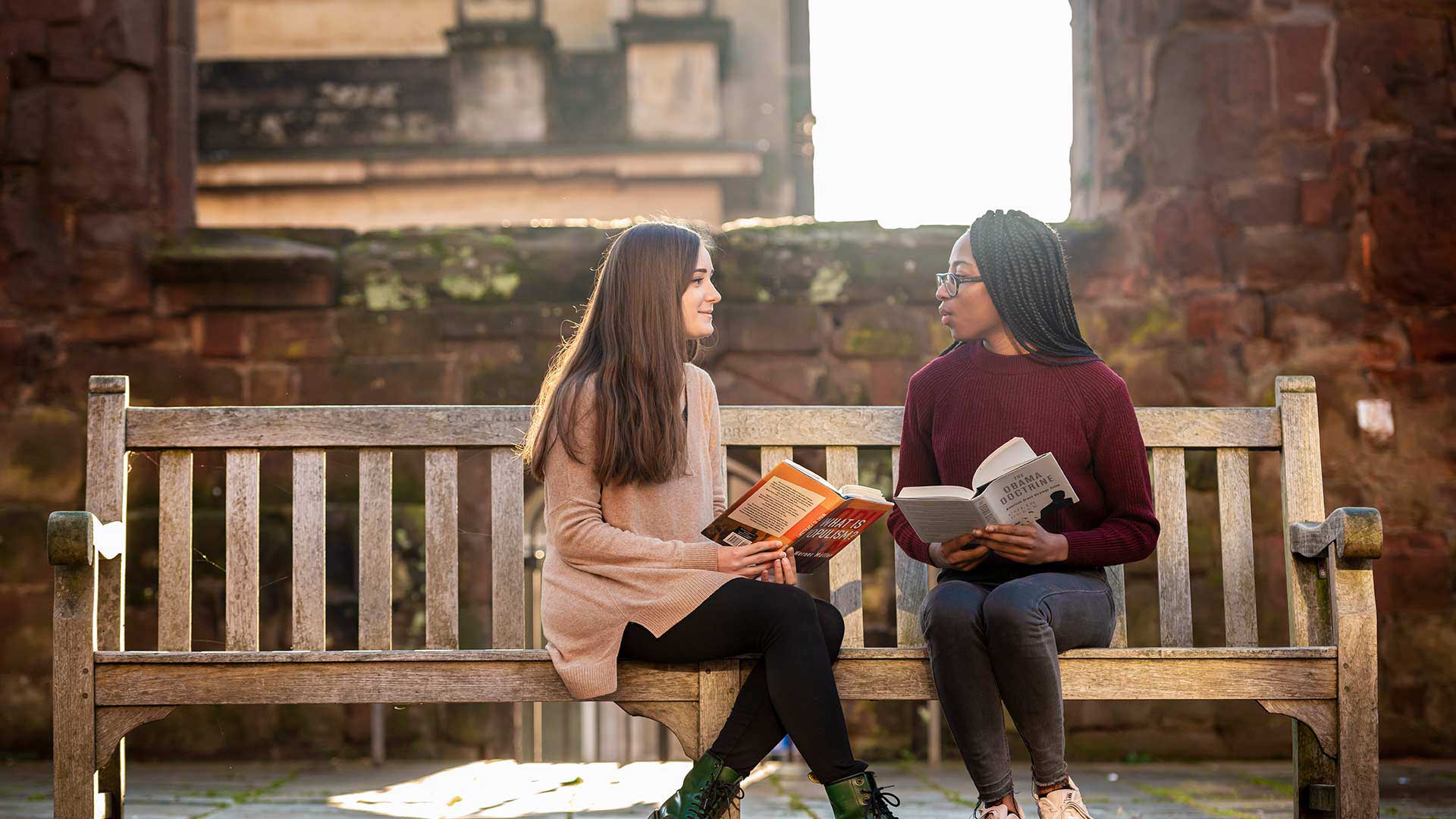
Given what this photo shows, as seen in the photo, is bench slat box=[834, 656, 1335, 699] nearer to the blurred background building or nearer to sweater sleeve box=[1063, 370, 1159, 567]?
sweater sleeve box=[1063, 370, 1159, 567]

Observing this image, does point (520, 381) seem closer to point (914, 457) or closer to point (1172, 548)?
point (914, 457)

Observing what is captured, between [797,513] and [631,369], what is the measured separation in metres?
0.51

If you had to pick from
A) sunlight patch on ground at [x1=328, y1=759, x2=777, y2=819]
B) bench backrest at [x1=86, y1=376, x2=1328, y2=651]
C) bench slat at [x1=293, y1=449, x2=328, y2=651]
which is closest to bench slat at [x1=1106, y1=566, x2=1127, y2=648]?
bench backrest at [x1=86, y1=376, x2=1328, y2=651]

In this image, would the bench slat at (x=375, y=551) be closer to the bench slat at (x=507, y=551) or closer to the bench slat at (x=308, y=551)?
the bench slat at (x=308, y=551)

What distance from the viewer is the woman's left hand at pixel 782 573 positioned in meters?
2.82

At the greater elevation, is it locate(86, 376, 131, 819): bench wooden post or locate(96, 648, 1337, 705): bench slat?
locate(86, 376, 131, 819): bench wooden post

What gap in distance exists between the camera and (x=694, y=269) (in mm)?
3029

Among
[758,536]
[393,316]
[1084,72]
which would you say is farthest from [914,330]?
[758,536]

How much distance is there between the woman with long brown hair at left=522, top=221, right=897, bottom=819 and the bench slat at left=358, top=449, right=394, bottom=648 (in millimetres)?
522

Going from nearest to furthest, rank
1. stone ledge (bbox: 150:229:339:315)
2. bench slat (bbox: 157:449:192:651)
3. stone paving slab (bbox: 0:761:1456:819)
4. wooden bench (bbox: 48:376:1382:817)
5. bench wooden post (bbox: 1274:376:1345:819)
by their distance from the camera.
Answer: wooden bench (bbox: 48:376:1382:817), bench wooden post (bbox: 1274:376:1345:819), bench slat (bbox: 157:449:192:651), stone paving slab (bbox: 0:761:1456:819), stone ledge (bbox: 150:229:339:315)

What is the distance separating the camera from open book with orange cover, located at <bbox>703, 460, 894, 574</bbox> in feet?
8.67

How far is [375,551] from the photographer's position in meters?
→ 3.26

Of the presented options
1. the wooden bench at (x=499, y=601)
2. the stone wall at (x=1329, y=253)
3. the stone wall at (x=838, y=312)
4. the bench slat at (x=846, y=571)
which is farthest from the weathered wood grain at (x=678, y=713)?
the stone wall at (x=1329, y=253)

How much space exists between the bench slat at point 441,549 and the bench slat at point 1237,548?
6.09 feet
